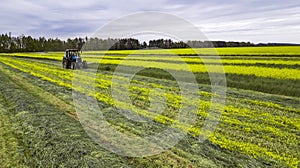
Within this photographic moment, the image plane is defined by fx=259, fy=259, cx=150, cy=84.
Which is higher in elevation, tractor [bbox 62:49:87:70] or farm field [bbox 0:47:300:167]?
tractor [bbox 62:49:87:70]

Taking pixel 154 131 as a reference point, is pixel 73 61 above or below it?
above

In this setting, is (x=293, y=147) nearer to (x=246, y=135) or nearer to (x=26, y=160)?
(x=246, y=135)

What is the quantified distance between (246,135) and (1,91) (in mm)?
10863

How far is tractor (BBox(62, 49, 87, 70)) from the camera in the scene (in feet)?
77.2

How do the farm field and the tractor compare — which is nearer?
the farm field

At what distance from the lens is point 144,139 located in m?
6.07

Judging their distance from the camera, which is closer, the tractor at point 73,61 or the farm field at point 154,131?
the farm field at point 154,131

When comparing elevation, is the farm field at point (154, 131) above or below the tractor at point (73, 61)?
below

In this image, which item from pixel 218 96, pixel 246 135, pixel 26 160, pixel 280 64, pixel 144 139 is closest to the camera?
pixel 26 160

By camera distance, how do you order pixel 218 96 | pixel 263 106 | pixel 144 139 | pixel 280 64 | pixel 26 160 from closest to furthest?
pixel 26 160
pixel 144 139
pixel 263 106
pixel 218 96
pixel 280 64

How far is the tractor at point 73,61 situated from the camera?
23516 mm

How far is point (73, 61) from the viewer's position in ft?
77.8

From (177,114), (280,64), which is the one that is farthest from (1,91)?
(280,64)

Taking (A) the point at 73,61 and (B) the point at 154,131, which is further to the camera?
(A) the point at 73,61
